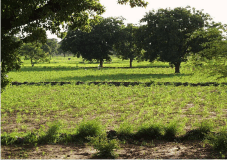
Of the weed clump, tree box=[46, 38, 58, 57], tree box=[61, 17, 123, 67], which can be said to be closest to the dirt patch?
the weed clump

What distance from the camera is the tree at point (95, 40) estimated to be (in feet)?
185

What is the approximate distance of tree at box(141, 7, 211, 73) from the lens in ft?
124

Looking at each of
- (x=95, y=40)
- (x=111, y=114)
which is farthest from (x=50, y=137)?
(x=95, y=40)

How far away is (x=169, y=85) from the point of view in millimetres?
24891

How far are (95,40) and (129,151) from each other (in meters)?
50.1

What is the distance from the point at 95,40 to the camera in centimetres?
5706

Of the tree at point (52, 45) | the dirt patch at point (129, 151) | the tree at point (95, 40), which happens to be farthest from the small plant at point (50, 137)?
the tree at point (52, 45)

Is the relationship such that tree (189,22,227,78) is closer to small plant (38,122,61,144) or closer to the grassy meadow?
the grassy meadow

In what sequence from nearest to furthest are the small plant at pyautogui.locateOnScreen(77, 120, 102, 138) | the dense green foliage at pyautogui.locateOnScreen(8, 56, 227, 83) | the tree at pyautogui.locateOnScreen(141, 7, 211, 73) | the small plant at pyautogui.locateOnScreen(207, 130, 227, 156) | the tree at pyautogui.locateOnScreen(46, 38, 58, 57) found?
the small plant at pyautogui.locateOnScreen(207, 130, 227, 156) → the small plant at pyautogui.locateOnScreen(77, 120, 102, 138) → the dense green foliage at pyautogui.locateOnScreen(8, 56, 227, 83) → the tree at pyautogui.locateOnScreen(141, 7, 211, 73) → the tree at pyautogui.locateOnScreen(46, 38, 58, 57)

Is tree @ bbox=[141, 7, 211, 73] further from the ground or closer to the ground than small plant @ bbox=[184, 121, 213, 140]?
further from the ground

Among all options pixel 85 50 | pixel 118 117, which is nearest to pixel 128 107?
pixel 118 117

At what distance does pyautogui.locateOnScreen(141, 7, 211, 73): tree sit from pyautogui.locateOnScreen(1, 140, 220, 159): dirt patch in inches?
1160

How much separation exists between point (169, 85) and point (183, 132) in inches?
603

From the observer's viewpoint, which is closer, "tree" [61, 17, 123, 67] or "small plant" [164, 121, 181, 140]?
"small plant" [164, 121, 181, 140]
